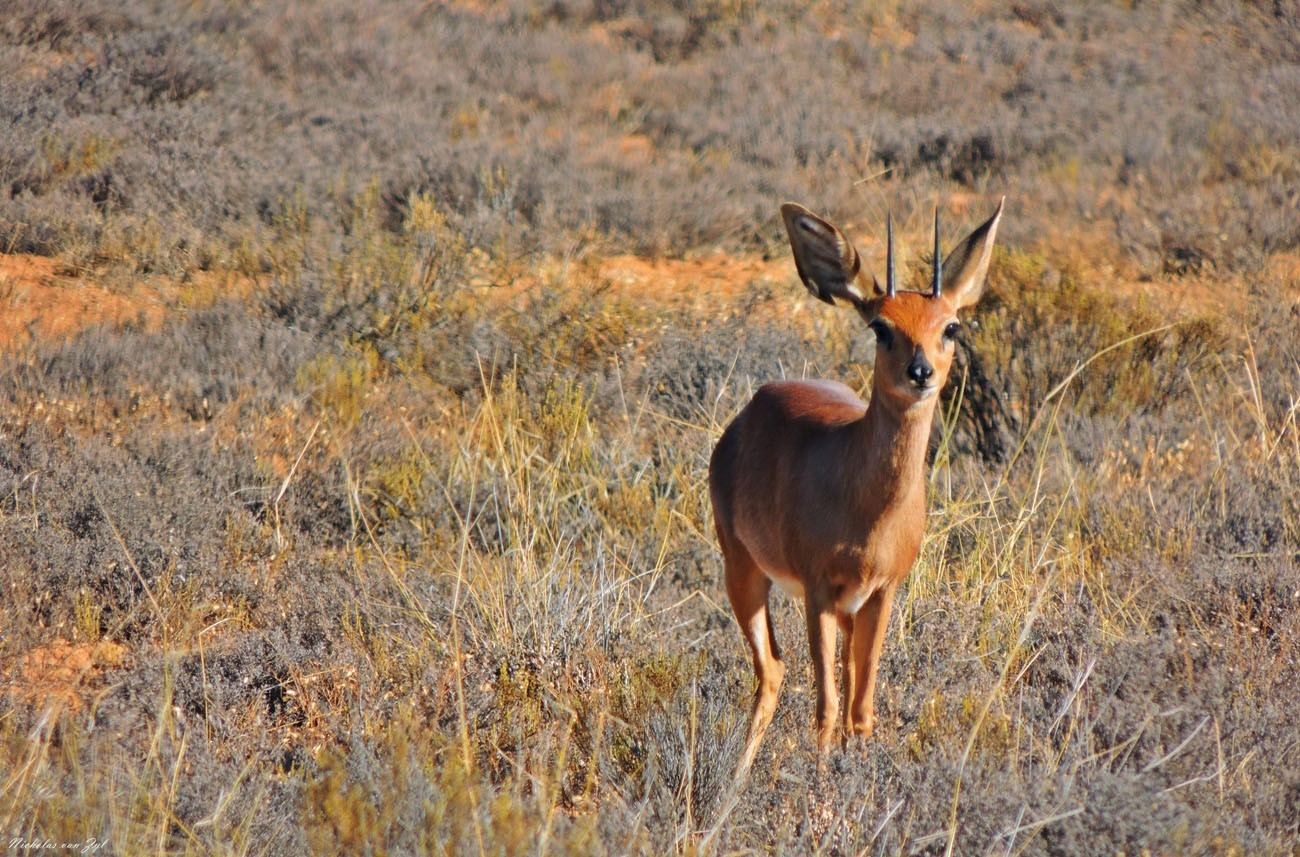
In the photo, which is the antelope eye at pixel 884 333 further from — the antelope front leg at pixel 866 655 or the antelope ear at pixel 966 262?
Answer: the antelope front leg at pixel 866 655

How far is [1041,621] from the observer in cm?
498

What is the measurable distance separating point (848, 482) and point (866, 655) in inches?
22.7

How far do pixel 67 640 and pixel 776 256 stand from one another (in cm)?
703

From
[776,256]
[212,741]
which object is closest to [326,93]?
[776,256]

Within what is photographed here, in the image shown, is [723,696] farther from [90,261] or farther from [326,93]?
[326,93]

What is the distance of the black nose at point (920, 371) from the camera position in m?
3.58

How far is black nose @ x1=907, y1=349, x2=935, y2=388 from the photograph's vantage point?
358cm

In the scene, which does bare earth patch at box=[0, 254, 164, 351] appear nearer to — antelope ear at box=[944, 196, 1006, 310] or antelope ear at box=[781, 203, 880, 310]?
antelope ear at box=[781, 203, 880, 310]

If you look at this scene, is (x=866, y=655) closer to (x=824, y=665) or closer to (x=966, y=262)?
(x=824, y=665)

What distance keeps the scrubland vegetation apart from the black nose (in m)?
0.91

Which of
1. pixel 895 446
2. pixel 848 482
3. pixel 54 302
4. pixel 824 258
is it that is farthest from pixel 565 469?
pixel 54 302

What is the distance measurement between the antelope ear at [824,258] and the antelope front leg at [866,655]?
938mm

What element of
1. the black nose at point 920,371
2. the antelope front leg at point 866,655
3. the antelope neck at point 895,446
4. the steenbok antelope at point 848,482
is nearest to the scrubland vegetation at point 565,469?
the antelope front leg at point 866,655

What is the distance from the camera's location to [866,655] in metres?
4.05
